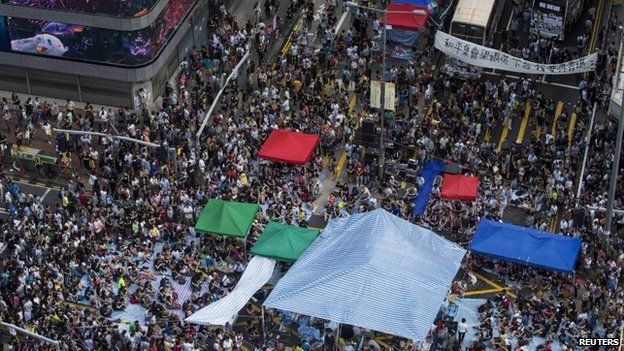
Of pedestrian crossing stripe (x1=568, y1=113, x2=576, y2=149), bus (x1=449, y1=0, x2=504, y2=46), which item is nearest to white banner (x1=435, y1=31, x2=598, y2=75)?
bus (x1=449, y1=0, x2=504, y2=46)

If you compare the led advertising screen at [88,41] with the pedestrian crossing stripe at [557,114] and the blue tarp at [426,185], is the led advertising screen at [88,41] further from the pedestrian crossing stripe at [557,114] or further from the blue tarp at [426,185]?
the pedestrian crossing stripe at [557,114]

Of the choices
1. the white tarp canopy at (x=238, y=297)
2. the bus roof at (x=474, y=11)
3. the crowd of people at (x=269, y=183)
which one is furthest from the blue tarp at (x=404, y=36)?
the white tarp canopy at (x=238, y=297)

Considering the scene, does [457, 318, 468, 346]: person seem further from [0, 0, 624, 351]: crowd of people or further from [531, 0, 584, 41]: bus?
[531, 0, 584, 41]: bus

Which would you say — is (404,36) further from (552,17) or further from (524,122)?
(524,122)

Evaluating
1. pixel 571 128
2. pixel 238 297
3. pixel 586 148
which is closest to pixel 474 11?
pixel 571 128

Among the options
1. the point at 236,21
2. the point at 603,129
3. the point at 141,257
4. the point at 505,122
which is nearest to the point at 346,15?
the point at 236,21

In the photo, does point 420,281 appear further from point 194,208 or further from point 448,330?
point 194,208
